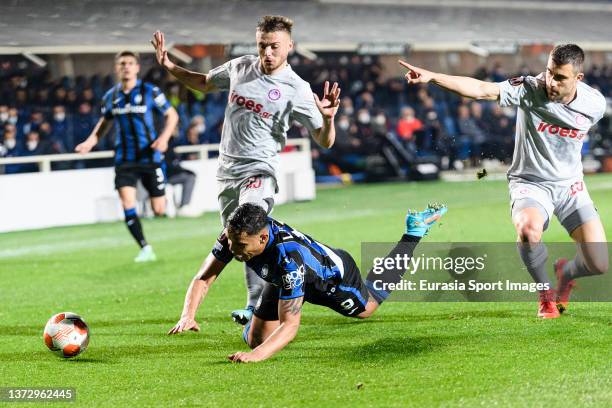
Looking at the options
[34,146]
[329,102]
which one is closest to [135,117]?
[329,102]

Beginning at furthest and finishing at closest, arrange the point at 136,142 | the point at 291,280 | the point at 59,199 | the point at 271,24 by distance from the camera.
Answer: the point at 59,199, the point at 136,142, the point at 271,24, the point at 291,280

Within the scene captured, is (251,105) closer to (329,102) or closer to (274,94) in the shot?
(274,94)

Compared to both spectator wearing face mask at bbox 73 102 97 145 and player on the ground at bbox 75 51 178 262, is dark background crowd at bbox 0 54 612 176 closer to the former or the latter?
spectator wearing face mask at bbox 73 102 97 145

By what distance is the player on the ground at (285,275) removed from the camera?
21.7 ft

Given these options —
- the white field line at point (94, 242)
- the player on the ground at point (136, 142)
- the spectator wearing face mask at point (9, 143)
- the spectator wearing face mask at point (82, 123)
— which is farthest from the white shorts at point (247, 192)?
the spectator wearing face mask at point (82, 123)

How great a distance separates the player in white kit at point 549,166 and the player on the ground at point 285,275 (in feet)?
2.80

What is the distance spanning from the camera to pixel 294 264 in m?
6.76

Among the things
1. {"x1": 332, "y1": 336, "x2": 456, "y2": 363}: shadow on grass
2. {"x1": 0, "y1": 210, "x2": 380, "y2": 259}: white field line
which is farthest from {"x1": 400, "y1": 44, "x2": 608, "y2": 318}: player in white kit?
{"x1": 0, "y1": 210, "x2": 380, "y2": 259}: white field line

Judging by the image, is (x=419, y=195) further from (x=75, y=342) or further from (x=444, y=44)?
(x=75, y=342)

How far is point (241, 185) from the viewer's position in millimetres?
8297

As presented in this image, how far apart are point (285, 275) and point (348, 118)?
19.1 metres

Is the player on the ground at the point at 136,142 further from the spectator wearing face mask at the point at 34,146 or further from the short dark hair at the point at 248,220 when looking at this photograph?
the spectator wearing face mask at the point at 34,146

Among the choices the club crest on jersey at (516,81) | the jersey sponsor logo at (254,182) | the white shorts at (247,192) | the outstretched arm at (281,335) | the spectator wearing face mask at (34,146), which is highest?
the club crest on jersey at (516,81)

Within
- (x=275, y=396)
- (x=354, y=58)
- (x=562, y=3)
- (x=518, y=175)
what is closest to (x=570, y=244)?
(x=518, y=175)
